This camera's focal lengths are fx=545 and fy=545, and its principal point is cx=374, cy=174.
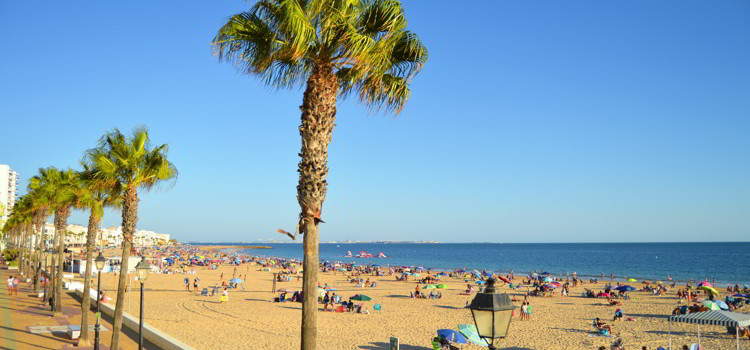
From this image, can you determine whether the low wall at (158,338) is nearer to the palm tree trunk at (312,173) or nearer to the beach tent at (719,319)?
the palm tree trunk at (312,173)

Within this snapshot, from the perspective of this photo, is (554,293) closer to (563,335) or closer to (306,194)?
(563,335)

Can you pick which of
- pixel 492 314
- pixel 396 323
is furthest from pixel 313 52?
pixel 396 323

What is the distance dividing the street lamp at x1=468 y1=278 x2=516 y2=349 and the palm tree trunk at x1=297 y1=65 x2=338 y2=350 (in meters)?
2.46

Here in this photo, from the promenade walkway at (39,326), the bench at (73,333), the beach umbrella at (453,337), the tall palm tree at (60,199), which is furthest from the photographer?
the tall palm tree at (60,199)

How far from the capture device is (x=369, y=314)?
30562mm

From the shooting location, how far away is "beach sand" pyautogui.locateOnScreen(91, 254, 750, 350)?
70.7ft

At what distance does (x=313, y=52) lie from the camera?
7227 mm

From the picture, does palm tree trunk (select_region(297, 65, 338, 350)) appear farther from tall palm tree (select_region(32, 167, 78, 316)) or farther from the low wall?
tall palm tree (select_region(32, 167, 78, 316))

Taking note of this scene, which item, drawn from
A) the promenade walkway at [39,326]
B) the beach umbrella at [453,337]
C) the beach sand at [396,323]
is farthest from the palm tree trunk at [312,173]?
the beach sand at [396,323]

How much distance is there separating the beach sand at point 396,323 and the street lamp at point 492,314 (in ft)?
52.6

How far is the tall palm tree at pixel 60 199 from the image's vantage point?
66.7 ft

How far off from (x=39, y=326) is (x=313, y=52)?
19196mm

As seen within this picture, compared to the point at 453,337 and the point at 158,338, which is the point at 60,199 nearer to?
the point at 158,338

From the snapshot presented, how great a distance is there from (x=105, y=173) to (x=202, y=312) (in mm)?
18356
